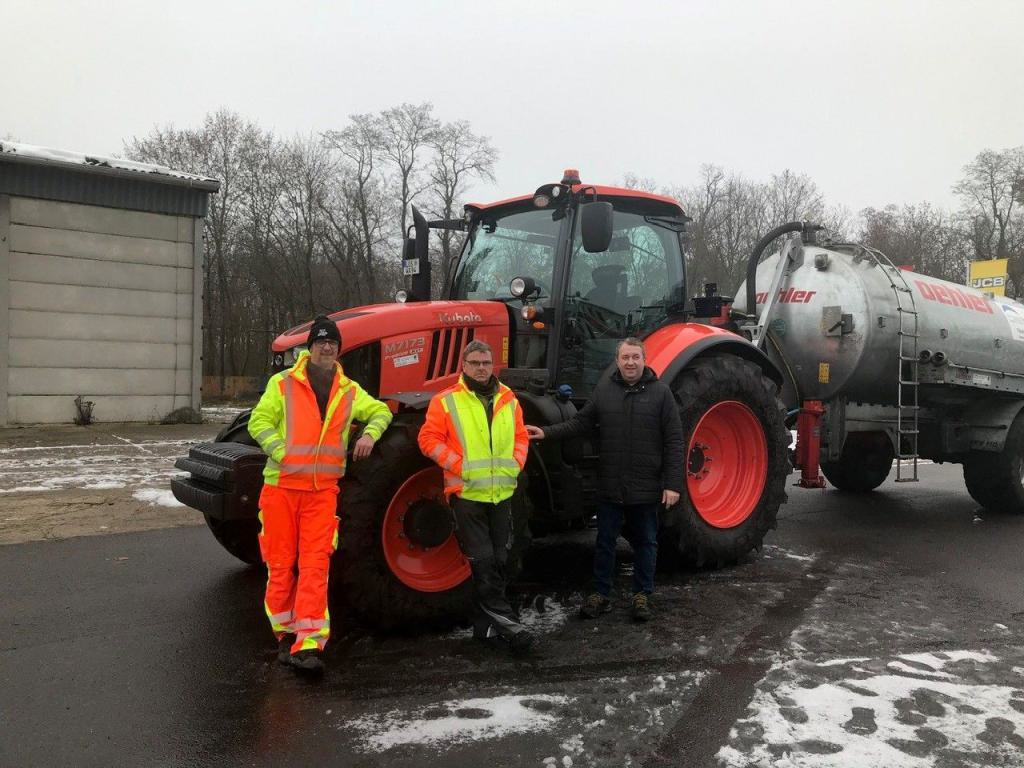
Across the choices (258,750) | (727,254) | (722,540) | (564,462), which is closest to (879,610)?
(722,540)

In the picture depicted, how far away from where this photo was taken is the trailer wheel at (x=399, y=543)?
423 centimetres

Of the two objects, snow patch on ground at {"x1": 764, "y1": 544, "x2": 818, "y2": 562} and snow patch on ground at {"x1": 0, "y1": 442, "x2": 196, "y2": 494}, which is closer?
snow patch on ground at {"x1": 764, "y1": 544, "x2": 818, "y2": 562}

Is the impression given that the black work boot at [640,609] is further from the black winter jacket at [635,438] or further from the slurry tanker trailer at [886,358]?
the slurry tanker trailer at [886,358]

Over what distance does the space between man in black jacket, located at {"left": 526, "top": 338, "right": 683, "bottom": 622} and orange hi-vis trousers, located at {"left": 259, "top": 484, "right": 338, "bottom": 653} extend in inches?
54.8

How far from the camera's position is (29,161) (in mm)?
14102

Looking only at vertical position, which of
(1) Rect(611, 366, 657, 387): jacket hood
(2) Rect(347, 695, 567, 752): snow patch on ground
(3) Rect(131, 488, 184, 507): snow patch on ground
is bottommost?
(2) Rect(347, 695, 567, 752): snow patch on ground

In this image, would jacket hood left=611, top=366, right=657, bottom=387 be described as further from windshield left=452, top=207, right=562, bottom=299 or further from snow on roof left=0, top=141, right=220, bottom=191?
snow on roof left=0, top=141, right=220, bottom=191

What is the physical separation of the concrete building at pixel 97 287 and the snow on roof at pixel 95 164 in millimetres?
19

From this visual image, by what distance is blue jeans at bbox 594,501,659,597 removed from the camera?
4.90 meters

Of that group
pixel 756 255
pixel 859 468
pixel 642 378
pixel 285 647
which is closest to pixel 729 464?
pixel 642 378

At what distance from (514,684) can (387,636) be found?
90cm

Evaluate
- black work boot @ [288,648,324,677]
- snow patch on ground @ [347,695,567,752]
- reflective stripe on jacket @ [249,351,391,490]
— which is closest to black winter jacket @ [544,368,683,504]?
reflective stripe on jacket @ [249,351,391,490]

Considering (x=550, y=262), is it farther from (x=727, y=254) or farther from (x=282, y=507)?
(x=727, y=254)

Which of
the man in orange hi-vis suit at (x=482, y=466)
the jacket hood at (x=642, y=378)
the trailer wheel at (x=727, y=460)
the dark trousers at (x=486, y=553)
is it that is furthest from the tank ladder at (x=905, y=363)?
the dark trousers at (x=486, y=553)
